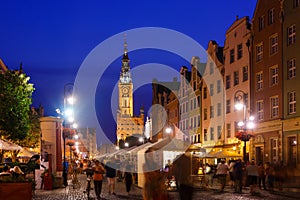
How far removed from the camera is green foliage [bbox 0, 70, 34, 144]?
147 feet

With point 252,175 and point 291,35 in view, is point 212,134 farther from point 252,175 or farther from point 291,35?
point 252,175

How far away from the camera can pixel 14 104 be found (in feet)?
148

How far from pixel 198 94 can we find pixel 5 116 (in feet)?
79.2

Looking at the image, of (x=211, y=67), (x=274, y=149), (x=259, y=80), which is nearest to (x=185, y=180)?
(x=274, y=149)

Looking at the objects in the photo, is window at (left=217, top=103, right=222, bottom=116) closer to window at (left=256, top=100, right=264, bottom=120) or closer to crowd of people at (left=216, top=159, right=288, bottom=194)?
window at (left=256, top=100, right=264, bottom=120)

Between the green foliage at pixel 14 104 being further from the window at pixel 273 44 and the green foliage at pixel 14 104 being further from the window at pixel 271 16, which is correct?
the window at pixel 271 16

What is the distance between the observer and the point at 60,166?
33.9 m

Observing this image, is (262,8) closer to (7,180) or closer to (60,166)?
(60,166)

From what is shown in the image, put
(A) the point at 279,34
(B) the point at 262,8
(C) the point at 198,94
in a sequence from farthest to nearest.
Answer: (C) the point at 198,94 → (B) the point at 262,8 → (A) the point at 279,34

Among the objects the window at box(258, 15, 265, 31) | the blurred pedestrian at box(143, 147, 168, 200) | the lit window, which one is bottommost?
the blurred pedestrian at box(143, 147, 168, 200)

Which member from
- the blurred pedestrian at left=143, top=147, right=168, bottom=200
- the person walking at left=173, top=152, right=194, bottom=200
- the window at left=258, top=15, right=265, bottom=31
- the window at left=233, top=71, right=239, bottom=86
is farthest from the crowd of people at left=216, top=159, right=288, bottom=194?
the window at left=233, top=71, right=239, bottom=86

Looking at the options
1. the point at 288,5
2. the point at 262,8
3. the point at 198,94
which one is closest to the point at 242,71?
the point at 262,8

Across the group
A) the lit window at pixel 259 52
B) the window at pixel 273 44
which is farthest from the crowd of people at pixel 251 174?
the lit window at pixel 259 52

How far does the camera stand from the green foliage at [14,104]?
44656 mm
